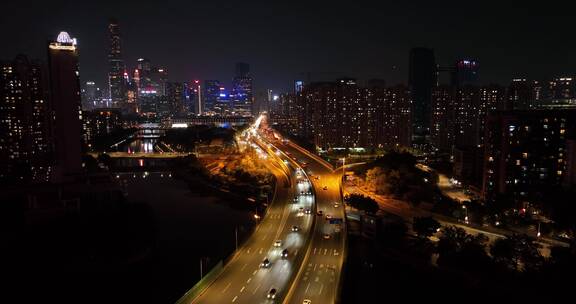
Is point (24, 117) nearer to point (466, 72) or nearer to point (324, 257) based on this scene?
point (324, 257)

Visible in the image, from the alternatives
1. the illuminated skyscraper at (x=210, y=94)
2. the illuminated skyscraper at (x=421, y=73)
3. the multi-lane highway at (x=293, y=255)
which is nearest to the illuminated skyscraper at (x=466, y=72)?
the illuminated skyscraper at (x=421, y=73)

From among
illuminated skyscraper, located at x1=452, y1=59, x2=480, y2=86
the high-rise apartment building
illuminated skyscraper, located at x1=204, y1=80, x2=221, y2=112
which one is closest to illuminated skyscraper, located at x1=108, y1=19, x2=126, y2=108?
illuminated skyscraper, located at x1=204, y1=80, x2=221, y2=112

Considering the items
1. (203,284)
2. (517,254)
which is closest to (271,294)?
(203,284)

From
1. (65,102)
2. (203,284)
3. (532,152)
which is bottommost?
(203,284)

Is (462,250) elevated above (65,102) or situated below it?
below

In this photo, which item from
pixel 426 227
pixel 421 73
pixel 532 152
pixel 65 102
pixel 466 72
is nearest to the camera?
pixel 426 227

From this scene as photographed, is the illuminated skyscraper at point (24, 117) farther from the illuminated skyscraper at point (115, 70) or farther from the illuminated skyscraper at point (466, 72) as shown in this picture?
the illuminated skyscraper at point (115, 70)
